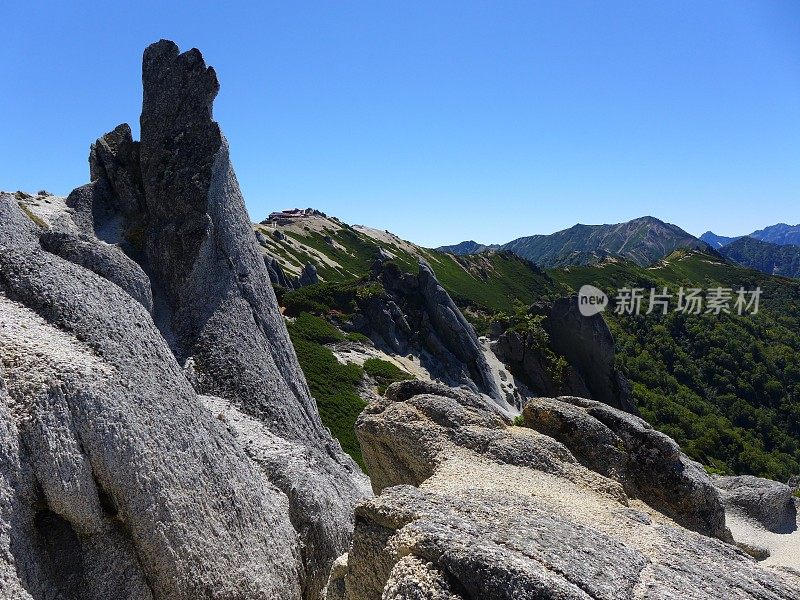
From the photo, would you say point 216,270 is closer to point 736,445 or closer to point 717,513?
point 717,513

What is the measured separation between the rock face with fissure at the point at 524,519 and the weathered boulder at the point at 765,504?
35.7 feet

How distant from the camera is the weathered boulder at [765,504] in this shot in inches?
993

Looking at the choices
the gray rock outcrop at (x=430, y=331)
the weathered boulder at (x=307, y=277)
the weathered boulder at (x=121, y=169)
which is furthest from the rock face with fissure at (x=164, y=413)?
the weathered boulder at (x=307, y=277)

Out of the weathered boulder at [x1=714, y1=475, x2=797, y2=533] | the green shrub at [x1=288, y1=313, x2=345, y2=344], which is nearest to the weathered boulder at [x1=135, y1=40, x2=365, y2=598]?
the weathered boulder at [x1=714, y1=475, x2=797, y2=533]

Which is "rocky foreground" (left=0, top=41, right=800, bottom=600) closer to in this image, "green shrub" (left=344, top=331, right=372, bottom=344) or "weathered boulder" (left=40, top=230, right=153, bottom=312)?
"weathered boulder" (left=40, top=230, right=153, bottom=312)

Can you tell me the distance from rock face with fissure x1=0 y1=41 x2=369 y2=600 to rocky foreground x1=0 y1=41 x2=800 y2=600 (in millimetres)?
52

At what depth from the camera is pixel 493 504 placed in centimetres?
1151

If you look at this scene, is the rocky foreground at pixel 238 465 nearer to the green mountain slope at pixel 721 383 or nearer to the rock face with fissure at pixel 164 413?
the rock face with fissure at pixel 164 413

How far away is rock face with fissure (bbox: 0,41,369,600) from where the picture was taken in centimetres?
1028

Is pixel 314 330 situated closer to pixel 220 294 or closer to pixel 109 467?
pixel 220 294

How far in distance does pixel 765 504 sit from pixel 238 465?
24679 millimetres

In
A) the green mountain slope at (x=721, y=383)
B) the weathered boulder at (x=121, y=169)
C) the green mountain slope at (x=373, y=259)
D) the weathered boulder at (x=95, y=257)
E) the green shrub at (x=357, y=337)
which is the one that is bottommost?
the green mountain slope at (x=721, y=383)

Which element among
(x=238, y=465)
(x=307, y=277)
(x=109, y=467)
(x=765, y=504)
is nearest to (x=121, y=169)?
(x=238, y=465)

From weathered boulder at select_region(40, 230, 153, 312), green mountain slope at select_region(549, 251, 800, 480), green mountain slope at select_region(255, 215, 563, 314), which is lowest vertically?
green mountain slope at select_region(549, 251, 800, 480)
